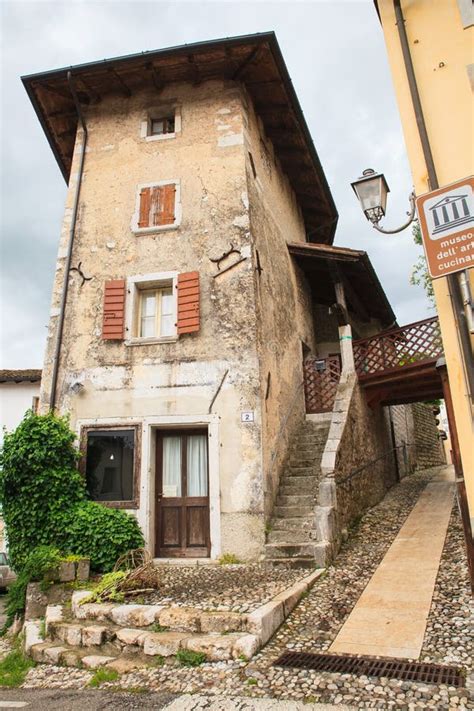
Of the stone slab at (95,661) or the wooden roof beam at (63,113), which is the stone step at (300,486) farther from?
the wooden roof beam at (63,113)

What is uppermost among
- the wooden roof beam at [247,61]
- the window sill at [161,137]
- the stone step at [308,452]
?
the wooden roof beam at [247,61]

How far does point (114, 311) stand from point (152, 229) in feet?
5.95

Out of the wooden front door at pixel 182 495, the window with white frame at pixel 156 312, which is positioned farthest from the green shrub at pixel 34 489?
the window with white frame at pixel 156 312

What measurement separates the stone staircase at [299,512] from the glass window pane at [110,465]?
253cm

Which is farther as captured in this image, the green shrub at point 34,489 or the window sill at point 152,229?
the window sill at point 152,229

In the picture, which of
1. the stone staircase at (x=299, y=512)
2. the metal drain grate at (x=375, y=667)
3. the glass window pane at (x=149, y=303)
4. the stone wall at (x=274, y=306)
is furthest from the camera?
the glass window pane at (x=149, y=303)

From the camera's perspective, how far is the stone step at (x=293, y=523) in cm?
730

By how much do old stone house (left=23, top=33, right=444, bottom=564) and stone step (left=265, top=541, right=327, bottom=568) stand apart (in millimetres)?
28

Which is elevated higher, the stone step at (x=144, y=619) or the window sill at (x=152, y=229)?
the window sill at (x=152, y=229)

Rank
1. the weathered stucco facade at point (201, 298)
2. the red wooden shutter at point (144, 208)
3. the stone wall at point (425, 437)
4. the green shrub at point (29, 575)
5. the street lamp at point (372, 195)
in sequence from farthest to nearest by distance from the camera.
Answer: the stone wall at point (425, 437)
the red wooden shutter at point (144, 208)
the weathered stucco facade at point (201, 298)
the green shrub at point (29, 575)
the street lamp at point (372, 195)

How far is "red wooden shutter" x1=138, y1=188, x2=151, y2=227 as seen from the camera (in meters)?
9.42

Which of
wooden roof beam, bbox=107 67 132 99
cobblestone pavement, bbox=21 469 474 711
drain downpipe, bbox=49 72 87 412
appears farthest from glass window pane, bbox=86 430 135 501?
wooden roof beam, bbox=107 67 132 99

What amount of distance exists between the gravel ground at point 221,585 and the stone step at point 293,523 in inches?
26.5

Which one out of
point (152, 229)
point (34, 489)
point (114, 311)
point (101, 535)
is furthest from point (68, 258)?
point (101, 535)
